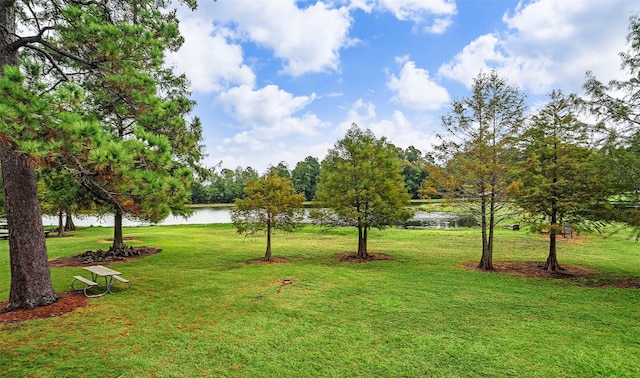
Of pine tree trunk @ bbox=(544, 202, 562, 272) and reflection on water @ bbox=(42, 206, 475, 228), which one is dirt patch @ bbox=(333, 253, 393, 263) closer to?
pine tree trunk @ bbox=(544, 202, 562, 272)

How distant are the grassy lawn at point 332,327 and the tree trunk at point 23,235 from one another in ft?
3.04

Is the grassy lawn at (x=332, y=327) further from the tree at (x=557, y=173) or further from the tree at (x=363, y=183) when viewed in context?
the tree at (x=363, y=183)

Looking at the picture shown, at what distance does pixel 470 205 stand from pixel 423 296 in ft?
17.4

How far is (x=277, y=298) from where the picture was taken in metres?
8.04

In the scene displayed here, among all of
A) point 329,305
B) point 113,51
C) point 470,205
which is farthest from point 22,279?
point 470,205

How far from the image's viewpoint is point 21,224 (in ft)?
21.7

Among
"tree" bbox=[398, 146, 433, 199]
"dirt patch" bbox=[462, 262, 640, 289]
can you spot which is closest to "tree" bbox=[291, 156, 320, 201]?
"tree" bbox=[398, 146, 433, 199]

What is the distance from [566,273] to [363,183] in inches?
296

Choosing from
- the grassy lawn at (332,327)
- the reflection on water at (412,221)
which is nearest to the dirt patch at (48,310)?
the grassy lawn at (332,327)

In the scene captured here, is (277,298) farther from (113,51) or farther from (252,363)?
(113,51)

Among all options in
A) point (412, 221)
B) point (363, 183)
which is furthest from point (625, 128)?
point (412, 221)

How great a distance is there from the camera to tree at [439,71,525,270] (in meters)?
11.6

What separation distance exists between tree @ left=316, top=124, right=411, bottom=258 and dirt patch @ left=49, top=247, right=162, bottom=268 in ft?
26.6

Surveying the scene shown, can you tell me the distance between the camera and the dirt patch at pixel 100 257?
12.8 m
